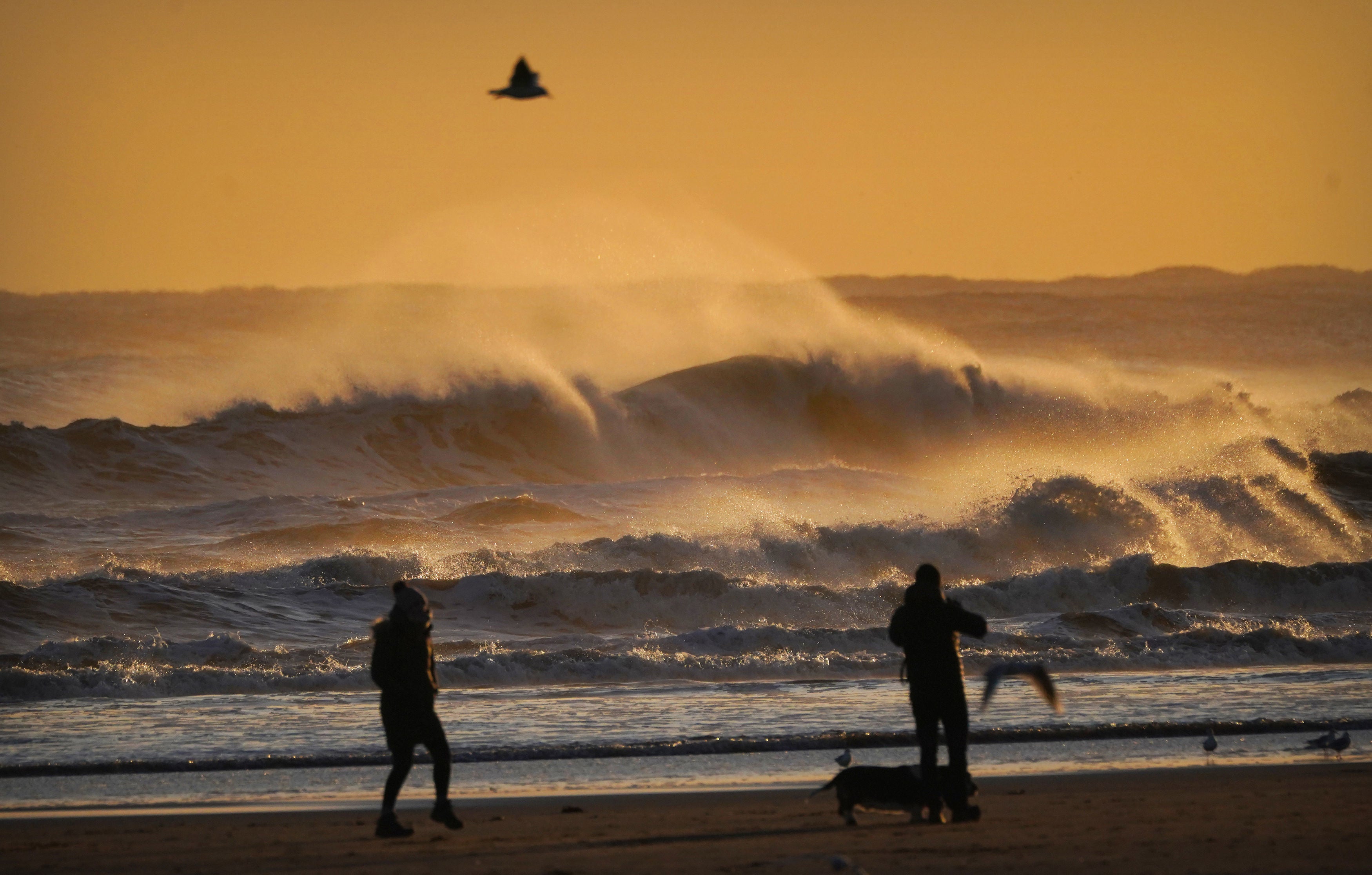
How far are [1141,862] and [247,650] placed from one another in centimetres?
1148

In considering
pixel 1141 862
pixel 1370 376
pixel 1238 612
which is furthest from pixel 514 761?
pixel 1370 376

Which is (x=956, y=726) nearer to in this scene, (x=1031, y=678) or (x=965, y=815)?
(x=965, y=815)

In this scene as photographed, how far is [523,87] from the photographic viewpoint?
37.6 feet

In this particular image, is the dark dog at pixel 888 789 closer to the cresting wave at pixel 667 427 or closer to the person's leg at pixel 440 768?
the person's leg at pixel 440 768

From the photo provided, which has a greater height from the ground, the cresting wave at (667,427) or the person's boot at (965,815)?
the cresting wave at (667,427)

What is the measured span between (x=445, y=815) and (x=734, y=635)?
373 inches

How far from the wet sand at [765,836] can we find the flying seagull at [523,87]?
5.42 m

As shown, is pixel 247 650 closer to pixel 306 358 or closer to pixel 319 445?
pixel 319 445

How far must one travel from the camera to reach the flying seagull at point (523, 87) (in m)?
11.3

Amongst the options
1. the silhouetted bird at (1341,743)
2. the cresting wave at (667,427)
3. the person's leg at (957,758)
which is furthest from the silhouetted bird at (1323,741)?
the cresting wave at (667,427)

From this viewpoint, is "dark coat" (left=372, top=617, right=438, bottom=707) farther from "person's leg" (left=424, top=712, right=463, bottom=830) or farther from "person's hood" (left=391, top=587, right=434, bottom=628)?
"person's leg" (left=424, top=712, right=463, bottom=830)

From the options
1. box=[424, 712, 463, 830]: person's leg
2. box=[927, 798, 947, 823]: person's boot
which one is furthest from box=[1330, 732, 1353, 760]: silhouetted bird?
box=[424, 712, 463, 830]: person's leg

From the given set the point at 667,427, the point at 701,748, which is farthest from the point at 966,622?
the point at 667,427

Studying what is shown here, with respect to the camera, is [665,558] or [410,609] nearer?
[410,609]
